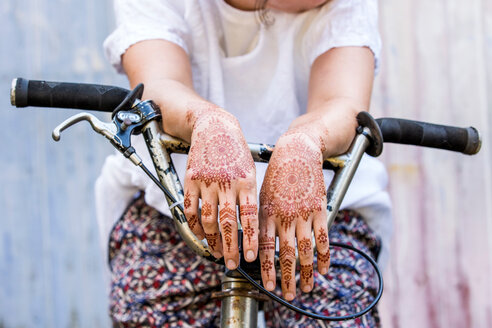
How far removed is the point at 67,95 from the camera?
1.13m

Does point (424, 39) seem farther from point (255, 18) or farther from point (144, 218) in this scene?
point (144, 218)

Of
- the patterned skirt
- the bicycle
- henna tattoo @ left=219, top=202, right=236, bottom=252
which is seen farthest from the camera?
the patterned skirt

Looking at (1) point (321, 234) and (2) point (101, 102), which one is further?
(2) point (101, 102)

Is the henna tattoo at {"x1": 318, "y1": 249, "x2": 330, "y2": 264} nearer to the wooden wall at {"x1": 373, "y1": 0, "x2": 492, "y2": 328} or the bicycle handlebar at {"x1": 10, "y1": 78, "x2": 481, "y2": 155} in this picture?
the bicycle handlebar at {"x1": 10, "y1": 78, "x2": 481, "y2": 155}

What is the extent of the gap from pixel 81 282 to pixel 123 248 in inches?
56.6

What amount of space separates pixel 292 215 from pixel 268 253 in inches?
2.7

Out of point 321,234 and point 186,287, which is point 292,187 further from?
point 186,287

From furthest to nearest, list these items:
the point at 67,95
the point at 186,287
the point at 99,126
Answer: the point at 186,287 → the point at 67,95 → the point at 99,126

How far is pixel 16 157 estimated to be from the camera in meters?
2.84

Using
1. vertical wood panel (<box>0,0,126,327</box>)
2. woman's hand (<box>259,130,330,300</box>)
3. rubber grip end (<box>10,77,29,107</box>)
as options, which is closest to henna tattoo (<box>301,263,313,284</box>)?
woman's hand (<box>259,130,330,300</box>)

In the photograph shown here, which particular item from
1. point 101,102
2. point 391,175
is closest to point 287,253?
point 101,102

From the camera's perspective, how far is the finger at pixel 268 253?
96 cm

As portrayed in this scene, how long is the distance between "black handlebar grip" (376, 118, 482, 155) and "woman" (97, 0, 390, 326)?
8cm

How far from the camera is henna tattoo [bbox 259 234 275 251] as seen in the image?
0.96 meters
